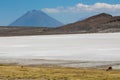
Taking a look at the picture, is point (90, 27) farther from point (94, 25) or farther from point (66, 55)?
point (66, 55)

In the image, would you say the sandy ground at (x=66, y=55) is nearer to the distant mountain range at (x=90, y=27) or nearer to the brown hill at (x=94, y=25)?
the distant mountain range at (x=90, y=27)

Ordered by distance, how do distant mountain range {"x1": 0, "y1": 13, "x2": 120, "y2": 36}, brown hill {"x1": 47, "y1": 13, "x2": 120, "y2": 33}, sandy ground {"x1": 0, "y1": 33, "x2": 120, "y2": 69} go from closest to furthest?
sandy ground {"x1": 0, "y1": 33, "x2": 120, "y2": 69}
distant mountain range {"x1": 0, "y1": 13, "x2": 120, "y2": 36}
brown hill {"x1": 47, "y1": 13, "x2": 120, "y2": 33}

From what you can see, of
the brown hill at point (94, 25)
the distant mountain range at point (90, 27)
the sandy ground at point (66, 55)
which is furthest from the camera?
the brown hill at point (94, 25)

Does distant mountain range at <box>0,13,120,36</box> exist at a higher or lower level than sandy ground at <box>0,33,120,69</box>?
higher

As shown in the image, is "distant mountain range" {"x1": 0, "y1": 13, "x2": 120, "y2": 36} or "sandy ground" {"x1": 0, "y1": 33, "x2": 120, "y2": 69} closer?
"sandy ground" {"x1": 0, "y1": 33, "x2": 120, "y2": 69}

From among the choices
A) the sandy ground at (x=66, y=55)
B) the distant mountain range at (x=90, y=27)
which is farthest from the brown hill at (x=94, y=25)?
the sandy ground at (x=66, y=55)

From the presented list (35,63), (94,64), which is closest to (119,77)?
(94,64)

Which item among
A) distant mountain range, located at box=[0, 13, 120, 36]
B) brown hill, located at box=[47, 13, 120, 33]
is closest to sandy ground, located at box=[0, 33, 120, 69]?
distant mountain range, located at box=[0, 13, 120, 36]

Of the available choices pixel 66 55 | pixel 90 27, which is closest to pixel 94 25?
A: pixel 90 27

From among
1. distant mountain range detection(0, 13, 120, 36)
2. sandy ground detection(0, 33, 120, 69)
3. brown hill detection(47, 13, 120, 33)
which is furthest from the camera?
brown hill detection(47, 13, 120, 33)

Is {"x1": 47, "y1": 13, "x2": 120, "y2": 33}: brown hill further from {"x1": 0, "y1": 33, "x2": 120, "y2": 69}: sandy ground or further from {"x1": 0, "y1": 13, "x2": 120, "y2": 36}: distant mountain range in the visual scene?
{"x1": 0, "y1": 33, "x2": 120, "y2": 69}: sandy ground

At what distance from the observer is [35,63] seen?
26141 mm

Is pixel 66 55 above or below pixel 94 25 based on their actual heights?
below

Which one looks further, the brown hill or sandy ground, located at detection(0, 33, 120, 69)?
→ the brown hill
